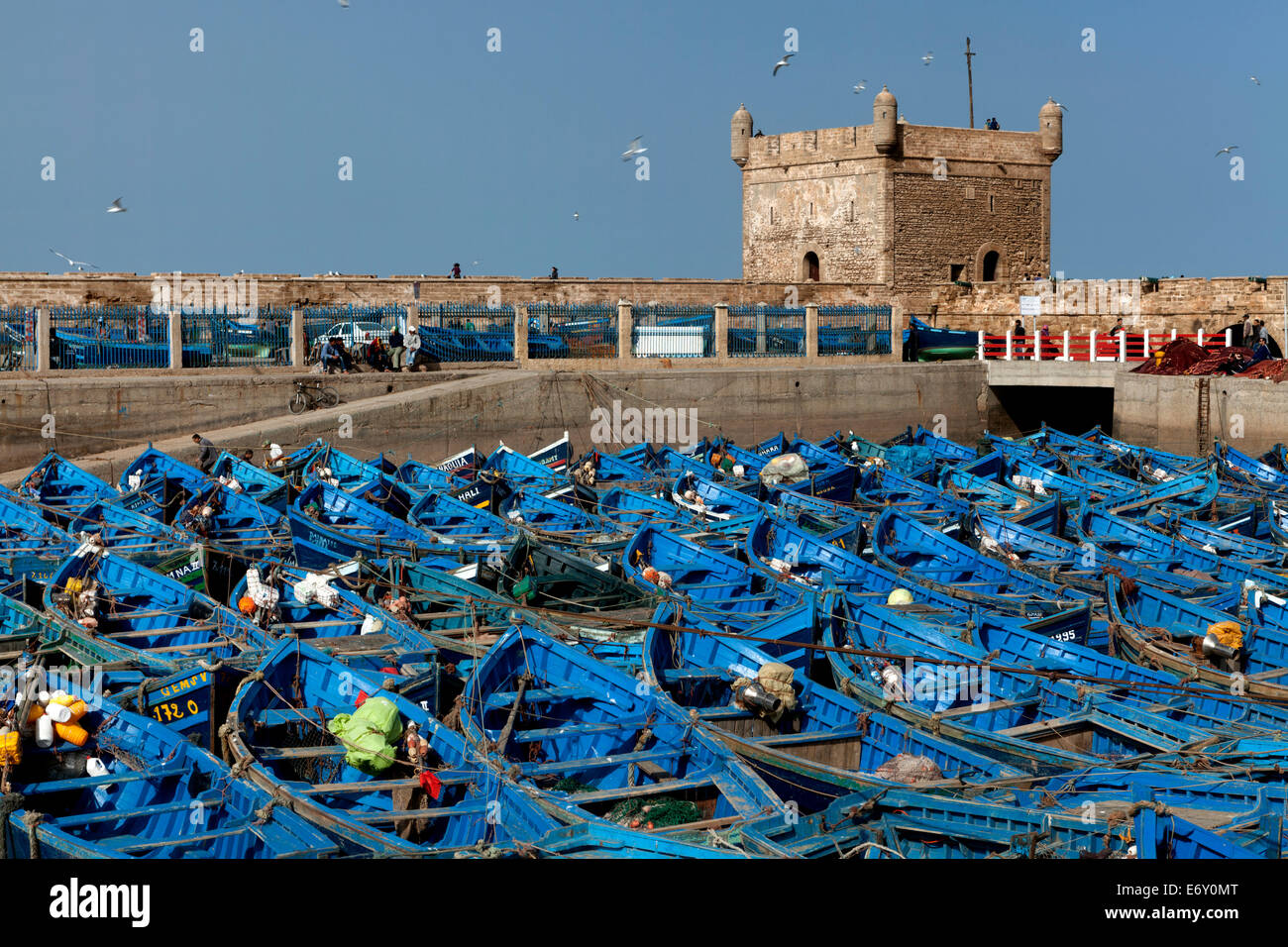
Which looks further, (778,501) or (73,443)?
(73,443)

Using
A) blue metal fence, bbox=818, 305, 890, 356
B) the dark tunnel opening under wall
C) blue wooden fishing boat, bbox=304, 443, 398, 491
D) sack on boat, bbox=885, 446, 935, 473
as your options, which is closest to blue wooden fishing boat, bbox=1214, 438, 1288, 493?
sack on boat, bbox=885, 446, 935, 473

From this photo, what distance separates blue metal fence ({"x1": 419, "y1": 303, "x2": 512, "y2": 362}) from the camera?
105ft

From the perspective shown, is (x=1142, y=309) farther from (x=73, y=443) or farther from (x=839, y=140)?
(x=73, y=443)

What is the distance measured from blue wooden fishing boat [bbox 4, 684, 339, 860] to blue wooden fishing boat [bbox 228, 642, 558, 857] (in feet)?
0.84

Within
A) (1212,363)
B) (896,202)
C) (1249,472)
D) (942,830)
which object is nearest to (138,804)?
(942,830)

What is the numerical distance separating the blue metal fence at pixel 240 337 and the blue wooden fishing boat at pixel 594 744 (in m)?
18.4

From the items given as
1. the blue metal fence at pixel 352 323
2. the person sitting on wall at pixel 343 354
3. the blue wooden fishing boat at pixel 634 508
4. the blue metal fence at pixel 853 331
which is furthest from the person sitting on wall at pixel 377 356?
the blue metal fence at pixel 853 331

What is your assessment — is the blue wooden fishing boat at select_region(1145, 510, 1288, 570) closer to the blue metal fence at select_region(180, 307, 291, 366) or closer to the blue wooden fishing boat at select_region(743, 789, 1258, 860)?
the blue wooden fishing boat at select_region(743, 789, 1258, 860)

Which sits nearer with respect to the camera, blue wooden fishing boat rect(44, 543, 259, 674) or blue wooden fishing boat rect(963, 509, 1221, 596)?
blue wooden fishing boat rect(44, 543, 259, 674)

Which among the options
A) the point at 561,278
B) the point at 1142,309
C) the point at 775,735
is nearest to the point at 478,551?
the point at 775,735

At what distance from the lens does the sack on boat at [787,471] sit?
85.1ft

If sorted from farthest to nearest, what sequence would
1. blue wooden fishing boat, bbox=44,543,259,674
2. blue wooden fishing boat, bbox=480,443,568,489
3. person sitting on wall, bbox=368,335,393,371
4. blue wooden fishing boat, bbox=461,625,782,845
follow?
person sitting on wall, bbox=368,335,393,371 → blue wooden fishing boat, bbox=480,443,568,489 → blue wooden fishing boat, bbox=44,543,259,674 → blue wooden fishing boat, bbox=461,625,782,845
